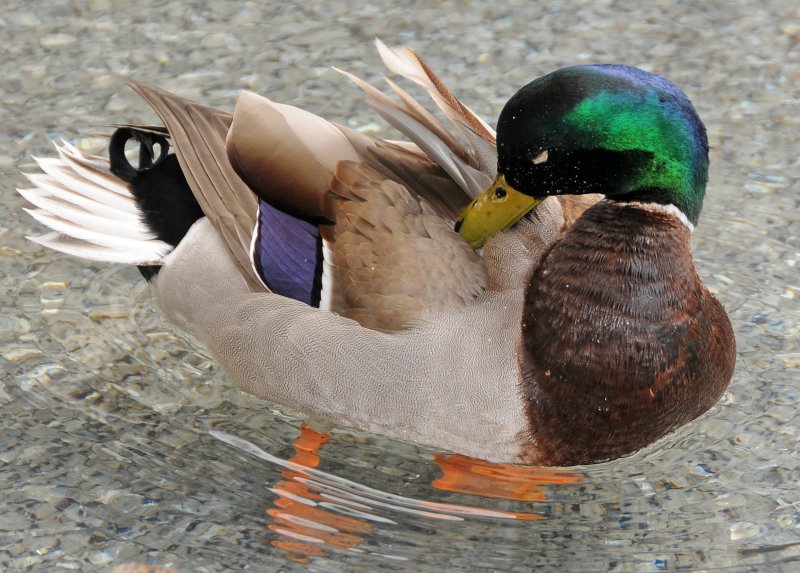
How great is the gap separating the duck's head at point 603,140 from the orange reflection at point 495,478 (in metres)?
0.86

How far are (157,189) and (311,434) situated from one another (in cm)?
97

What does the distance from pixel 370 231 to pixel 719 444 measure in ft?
4.32

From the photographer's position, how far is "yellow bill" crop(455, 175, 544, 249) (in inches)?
134

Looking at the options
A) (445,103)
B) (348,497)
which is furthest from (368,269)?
(348,497)

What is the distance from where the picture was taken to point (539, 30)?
19.2 feet

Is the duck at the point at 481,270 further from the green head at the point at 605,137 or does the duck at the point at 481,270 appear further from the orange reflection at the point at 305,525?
the orange reflection at the point at 305,525

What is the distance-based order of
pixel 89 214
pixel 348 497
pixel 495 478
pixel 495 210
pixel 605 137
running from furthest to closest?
pixel 89 214, pixel 495 478, pixel 348 497, pixel 495 210, pixel 605 137

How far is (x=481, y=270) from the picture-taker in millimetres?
3500

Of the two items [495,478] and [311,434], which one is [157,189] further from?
[495,478]

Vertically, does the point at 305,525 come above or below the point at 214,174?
below

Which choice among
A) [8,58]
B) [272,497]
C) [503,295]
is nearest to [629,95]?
[503,295]

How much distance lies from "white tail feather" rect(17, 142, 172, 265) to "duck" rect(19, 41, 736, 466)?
246 millimetres

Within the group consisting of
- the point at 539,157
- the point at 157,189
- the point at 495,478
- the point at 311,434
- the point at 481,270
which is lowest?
the point at 495,478

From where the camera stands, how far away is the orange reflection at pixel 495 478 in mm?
3680
